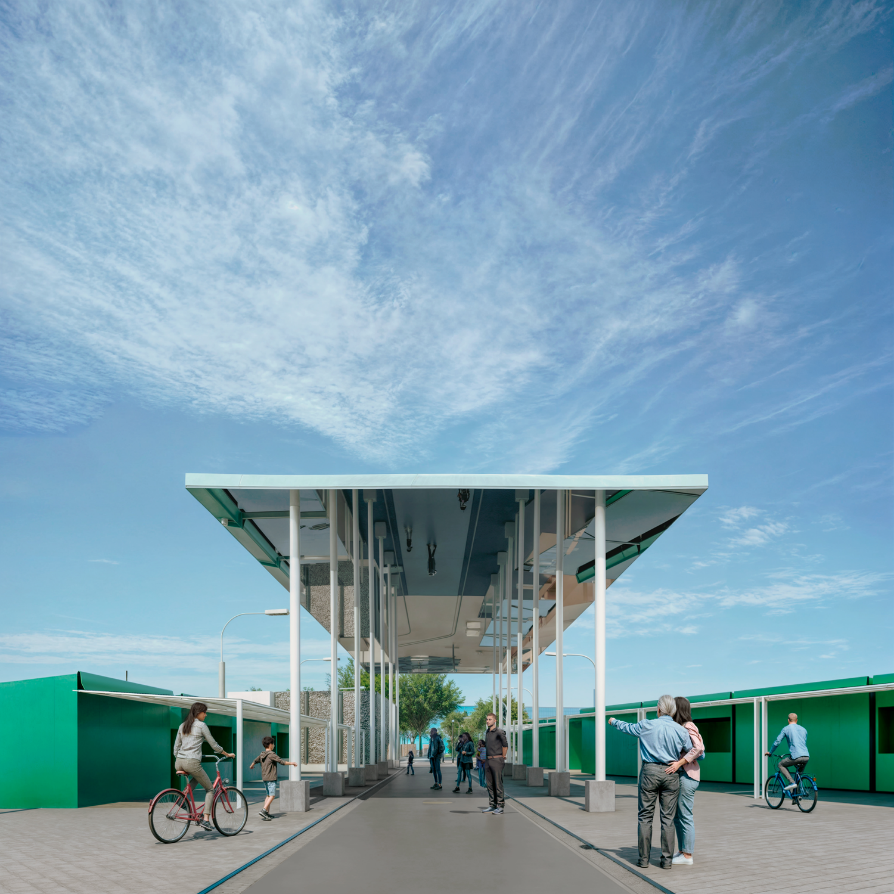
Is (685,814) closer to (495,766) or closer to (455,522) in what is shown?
(495,766)

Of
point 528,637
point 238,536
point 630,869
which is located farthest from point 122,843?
point 528,637

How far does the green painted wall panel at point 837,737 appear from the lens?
65.8ft

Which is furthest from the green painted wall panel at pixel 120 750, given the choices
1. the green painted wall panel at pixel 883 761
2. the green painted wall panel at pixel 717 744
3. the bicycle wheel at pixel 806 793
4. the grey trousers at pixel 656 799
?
the green painted wall panel at pixel 883 761

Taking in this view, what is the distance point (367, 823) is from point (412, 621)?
25873 mm

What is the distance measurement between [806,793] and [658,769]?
734 cm

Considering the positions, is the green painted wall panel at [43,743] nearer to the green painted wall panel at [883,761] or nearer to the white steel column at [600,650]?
the white steel column at [600,650]

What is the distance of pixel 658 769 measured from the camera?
28.0 feet

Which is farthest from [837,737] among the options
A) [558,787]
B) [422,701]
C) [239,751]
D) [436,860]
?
[422,701]

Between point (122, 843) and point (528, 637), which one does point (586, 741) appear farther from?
point (122, 843)

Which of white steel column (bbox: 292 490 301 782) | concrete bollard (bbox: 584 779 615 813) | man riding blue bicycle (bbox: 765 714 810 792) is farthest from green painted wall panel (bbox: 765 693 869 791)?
white steel column (bbox: 292 490 301 782)

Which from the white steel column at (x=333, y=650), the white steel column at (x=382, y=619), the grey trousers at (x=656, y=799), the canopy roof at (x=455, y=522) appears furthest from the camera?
the white steel column at (x=382, y=619)

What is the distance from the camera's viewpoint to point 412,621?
1496 inches

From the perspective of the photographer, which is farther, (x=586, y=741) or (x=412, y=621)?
(x=412, y=621)

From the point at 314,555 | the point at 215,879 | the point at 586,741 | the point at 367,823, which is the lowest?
the point at 586,741
